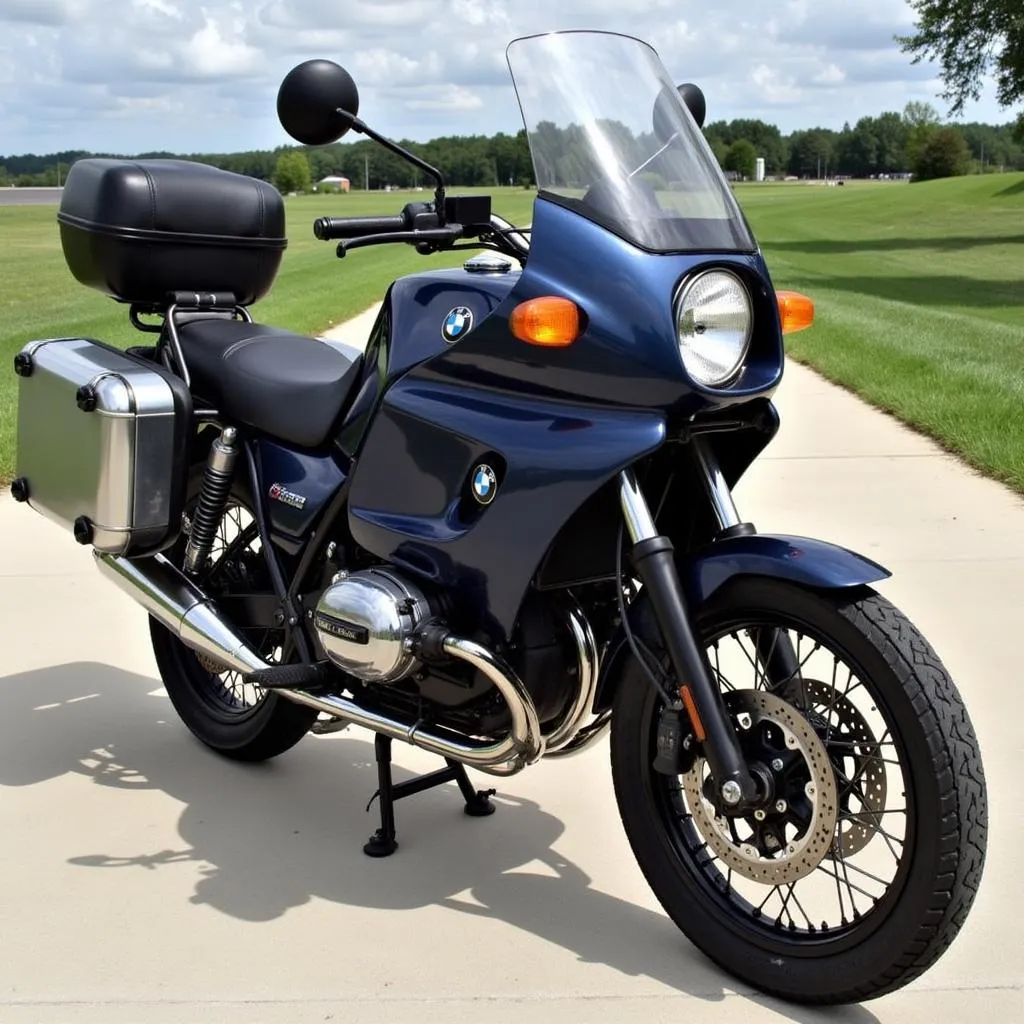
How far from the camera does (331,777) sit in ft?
13.0

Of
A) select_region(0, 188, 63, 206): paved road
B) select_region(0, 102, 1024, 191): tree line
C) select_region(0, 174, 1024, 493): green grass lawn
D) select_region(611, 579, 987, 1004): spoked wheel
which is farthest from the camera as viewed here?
select_region(0, 188, 63, 206): paved road

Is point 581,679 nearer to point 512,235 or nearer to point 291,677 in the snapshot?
point 291,677

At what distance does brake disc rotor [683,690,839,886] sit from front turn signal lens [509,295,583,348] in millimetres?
779

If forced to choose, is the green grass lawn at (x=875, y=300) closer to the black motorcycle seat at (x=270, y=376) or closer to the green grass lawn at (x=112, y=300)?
the green grass lawn at (x=112, y=300)

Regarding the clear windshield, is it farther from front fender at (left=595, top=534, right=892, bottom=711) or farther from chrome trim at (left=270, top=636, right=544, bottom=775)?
chrome trim at (left=270, top=636, right=544, bottom=775)

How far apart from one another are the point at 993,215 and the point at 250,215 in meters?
51.4

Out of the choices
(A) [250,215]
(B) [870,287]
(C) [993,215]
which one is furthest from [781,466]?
(C) [993,215]

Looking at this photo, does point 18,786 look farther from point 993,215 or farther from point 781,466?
point 993,215

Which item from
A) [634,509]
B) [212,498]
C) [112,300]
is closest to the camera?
[634,509]

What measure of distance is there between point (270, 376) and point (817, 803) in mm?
1766

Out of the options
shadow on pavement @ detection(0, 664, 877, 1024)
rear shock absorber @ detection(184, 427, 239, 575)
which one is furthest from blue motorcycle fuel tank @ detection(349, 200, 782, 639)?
shadow on pavement @ detection(0, 664, 877, 1024)

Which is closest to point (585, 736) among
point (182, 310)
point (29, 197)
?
point (182, 310)

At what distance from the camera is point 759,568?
2.65 metres

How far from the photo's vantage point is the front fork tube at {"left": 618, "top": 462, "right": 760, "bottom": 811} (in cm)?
265
